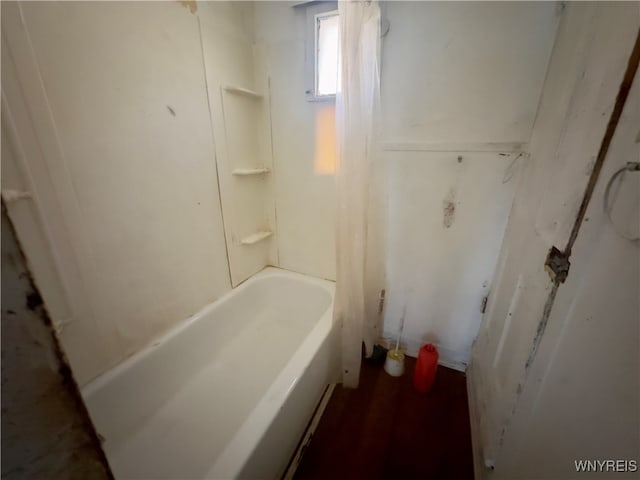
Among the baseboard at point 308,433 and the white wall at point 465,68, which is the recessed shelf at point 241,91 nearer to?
the white wall at point 465,68

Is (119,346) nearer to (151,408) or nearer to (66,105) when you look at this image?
(151,408)

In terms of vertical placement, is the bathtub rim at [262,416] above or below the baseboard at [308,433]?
above

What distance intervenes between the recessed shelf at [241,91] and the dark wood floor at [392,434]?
67.9 inches

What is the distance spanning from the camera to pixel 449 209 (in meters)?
1.31

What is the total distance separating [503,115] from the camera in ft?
3.65

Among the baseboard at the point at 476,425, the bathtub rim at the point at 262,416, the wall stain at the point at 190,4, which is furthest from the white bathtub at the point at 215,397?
the wall stain at the point at 190,4

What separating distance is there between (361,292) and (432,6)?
1.32 meters

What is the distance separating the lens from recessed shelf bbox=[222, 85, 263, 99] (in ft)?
4.30

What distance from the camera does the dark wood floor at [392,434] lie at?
1063 millimetres

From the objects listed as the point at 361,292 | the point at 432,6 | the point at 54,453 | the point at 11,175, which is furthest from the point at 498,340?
the point at 11,175

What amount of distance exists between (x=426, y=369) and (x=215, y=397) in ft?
3.57

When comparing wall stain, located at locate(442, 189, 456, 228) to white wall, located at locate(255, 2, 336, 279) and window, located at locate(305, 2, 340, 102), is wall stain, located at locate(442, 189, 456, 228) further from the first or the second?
window, located at locate(305, 2, 340, 102)

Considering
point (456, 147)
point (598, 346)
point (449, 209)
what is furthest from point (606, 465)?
point (456, 147)

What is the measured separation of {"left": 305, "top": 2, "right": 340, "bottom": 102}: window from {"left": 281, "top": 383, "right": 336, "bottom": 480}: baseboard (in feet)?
5.26
